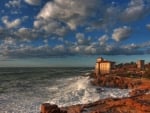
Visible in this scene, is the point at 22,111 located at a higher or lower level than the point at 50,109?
lower

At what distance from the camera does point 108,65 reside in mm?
102312

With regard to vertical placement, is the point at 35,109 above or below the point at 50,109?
below

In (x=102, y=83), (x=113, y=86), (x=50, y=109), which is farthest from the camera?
(x=102, y=83)

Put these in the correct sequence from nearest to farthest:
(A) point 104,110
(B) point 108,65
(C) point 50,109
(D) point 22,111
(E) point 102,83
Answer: (C) point 50,109
(A) point 104,110
(D) point 22,111
(E) point 102,83
(B) point 108,65

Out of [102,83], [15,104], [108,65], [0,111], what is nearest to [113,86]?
[102,83]

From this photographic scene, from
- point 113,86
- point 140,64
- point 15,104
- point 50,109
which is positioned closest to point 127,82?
point 113,86

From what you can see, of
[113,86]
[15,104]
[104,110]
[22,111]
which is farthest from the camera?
[113,86]

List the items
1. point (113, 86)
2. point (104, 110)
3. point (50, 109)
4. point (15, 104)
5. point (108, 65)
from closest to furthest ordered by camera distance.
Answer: point (50, 109) → point (104, 110) → point (15, 104) → point (113, 86) → point (108, 65)

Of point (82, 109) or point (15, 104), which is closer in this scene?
point (82, 109)

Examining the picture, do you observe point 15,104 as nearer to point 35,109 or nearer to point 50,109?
→ point 35,109

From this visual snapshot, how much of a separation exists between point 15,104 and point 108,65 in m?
73.0

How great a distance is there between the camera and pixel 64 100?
33.5 meters

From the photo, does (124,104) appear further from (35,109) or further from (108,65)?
(108,65)

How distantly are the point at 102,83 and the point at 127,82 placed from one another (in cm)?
488
